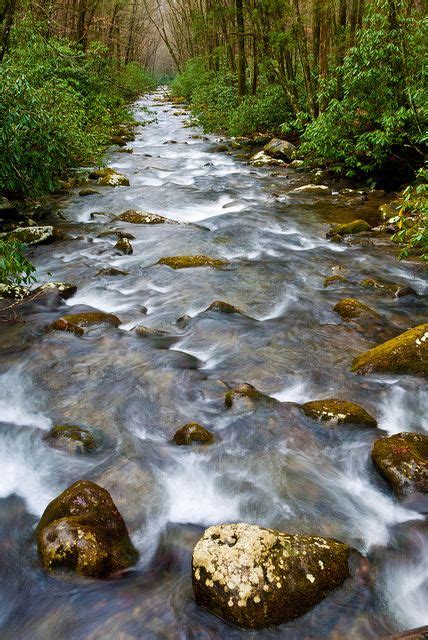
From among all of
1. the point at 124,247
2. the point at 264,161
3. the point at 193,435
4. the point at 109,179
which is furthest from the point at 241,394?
the point at 264,161

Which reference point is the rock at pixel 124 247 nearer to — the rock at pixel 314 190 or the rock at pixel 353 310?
the rock at pixel 353 310

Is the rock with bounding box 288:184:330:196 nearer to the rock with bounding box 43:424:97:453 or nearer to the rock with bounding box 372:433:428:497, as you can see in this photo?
the rock with bounding box 372:433:428:497

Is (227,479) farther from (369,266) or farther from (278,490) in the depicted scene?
(369,266)

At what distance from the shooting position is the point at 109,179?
44.6 feet

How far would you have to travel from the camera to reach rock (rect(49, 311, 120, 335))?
19.3 ft

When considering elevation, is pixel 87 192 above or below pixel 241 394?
above

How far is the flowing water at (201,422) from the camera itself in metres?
2.79

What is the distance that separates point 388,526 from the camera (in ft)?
10.8

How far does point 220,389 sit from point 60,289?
10.9 feet

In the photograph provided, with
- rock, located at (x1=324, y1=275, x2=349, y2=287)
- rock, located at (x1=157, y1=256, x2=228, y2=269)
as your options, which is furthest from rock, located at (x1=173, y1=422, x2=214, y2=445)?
rock, located at (x1=157, y1=256, x2=228, y2=269)

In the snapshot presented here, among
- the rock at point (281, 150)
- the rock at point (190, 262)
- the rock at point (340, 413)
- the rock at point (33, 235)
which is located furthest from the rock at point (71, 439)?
the rock at point (281, 150)

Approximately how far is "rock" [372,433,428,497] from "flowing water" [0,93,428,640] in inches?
4.6

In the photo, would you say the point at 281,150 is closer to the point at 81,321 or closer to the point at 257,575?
the point at 81,321

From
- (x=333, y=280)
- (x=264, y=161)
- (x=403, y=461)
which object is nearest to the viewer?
(x=403, y=461)
